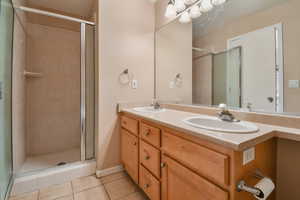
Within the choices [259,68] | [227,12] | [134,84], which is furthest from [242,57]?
[134,84]

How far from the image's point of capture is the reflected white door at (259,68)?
3.15 feet

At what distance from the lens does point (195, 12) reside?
4.87 feet

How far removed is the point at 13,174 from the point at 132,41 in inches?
76.9

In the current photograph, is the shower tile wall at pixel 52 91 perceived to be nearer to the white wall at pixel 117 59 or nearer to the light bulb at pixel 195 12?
the white wall at pixel 117 59

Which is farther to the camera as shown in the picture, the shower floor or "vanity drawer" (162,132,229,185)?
the shower floor

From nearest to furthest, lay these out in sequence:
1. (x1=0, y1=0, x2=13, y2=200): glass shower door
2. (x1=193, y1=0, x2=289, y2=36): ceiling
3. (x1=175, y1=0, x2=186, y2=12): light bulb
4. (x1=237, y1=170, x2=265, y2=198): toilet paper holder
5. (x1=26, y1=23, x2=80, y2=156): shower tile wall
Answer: (x1=237, y1=170, x2=265, y2=198): toilet paper holder, (x1=193, y1=0, x2=289, y2=36): ceiling, (x1=0, y1=0, x2=13, y2=200): glass shower door, (x1=175, y1=0, x2=186, y2=12): light bulb, (x1=26, y1=23, x2=80, y2=156): shower tile wall

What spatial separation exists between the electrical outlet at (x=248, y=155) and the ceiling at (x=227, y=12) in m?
1.00

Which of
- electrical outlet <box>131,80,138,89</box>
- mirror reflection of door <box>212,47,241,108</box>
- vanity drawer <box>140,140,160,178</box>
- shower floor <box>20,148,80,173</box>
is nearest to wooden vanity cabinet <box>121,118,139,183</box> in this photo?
vanity drawer <box>140,140,160,178</box>

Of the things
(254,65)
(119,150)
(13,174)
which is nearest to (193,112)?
(254,65)

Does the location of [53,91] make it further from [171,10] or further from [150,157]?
[171,10]

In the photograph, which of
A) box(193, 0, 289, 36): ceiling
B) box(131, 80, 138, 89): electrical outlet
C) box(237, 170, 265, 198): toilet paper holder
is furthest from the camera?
box(131, 80, 138, 89): electrical outlet

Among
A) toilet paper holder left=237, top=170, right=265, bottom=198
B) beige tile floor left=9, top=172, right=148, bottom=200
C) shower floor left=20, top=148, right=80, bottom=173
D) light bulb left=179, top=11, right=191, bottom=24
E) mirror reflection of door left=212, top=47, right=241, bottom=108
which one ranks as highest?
light bulb left=179, top=11, right=191, bottom=24

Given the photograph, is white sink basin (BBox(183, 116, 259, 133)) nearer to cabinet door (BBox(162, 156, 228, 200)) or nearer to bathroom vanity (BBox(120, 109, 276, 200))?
bathroom vanity (BBox(120, 109, 276, 200))

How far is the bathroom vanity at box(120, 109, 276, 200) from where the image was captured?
2.00 ft
